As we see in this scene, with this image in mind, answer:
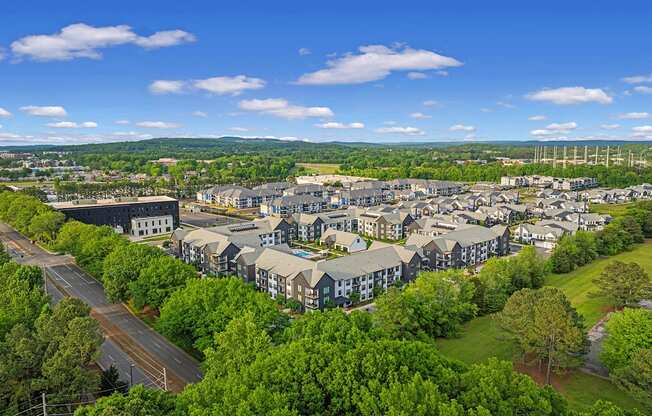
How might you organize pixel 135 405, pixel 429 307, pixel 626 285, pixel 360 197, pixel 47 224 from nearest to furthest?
pixel 135 405 → pixel 429 307 → pixel 626 285 → pixel 47 224 → pixel 360 197

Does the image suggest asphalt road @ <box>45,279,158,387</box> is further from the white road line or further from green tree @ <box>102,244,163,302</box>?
the white road line

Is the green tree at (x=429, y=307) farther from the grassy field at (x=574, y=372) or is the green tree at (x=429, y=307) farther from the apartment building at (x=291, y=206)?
the apartment building at (x=291, y=206)

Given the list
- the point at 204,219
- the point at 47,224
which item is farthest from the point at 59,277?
the point at 204,219

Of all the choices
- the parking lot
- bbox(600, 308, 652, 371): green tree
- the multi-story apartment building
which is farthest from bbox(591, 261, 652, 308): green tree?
the multi-story apartment building

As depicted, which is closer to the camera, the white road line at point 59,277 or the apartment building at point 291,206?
the white road line at point 59,277

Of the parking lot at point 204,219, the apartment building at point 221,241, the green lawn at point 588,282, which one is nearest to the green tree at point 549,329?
the green lawn at point 588,282

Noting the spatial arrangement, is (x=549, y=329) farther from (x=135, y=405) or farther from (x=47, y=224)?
(x=47, y=224)
